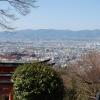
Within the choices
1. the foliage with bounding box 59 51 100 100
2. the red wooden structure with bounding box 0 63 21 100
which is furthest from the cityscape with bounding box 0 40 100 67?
the foliage with bounding box 59 51 100 100

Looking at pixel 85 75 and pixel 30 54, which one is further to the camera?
pixel 85 75

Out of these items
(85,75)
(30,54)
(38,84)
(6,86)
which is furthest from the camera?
(85,75)

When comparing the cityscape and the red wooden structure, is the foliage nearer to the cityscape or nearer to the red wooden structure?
the cityscape

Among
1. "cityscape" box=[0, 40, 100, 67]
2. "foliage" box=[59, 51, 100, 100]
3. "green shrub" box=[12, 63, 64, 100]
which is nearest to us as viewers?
"green shrub" box=[12, 63, 64, 100]

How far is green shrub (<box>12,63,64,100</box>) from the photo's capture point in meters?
8.21

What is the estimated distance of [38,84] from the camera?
8.23 m

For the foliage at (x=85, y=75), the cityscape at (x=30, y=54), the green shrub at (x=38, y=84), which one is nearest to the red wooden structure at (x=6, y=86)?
the cityscape at (x=30, y=54)

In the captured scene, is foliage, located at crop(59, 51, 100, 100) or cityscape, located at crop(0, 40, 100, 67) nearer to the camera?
cityscape, located at crop(0, 40, 100, 67)

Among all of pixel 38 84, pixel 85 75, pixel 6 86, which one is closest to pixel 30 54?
pixel 6 86

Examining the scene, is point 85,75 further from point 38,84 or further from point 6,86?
point 38,84

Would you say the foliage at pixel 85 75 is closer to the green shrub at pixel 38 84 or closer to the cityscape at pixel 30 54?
the cityscape at pixel 30 54

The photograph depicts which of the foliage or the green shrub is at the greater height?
the green shrub

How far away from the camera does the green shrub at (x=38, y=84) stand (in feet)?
26.9

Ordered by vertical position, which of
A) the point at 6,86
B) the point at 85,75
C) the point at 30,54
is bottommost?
the point at 85,75
